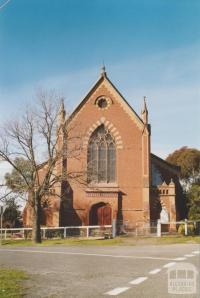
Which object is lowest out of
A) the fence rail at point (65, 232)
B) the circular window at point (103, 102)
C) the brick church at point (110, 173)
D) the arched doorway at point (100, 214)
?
the fence rail at point (65, 232)

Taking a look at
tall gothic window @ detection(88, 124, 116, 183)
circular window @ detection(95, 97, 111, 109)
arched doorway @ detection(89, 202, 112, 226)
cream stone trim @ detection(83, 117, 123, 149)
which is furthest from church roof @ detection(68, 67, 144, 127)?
arched doorway @ detection(89, 202, 112, 226)

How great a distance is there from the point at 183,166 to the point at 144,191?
27.4 m

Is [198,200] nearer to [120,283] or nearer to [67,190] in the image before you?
[67,190]

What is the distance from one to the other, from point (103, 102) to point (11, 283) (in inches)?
1352

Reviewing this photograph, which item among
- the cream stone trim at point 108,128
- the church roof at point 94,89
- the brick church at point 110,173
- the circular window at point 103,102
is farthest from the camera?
the circular window at point 103,102

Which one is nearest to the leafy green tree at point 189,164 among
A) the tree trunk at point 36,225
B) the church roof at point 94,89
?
the church roof at point 94,89

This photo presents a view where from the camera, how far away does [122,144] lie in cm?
4244

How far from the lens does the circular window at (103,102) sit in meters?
43.3

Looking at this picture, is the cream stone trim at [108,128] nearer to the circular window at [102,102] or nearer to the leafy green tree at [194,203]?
the circular window at [102,102]

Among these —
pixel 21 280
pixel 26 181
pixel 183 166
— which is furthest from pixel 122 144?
pixel 21 280

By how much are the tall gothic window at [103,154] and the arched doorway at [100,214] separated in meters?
2.34

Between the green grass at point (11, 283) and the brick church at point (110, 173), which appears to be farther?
the brick church at point (110, 173)

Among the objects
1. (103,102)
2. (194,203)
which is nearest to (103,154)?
(103,102)

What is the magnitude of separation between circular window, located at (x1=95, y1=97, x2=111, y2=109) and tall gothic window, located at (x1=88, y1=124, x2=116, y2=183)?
6.07ft
